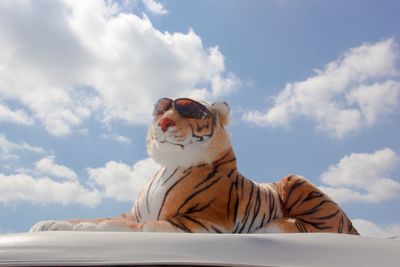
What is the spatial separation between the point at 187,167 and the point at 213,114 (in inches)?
25.7

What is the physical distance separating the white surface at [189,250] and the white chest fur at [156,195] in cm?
330

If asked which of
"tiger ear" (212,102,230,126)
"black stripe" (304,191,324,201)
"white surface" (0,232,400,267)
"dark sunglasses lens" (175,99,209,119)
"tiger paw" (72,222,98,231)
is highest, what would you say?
"tiger ear" (212,102,230,126)

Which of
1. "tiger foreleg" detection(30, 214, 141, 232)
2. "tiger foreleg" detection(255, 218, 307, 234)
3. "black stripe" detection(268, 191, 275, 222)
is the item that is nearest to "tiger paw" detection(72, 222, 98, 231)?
"tiger foreleg" detection(30, 214, 141, 232)

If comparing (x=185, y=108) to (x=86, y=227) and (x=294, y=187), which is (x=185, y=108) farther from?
(x=86, y=227)

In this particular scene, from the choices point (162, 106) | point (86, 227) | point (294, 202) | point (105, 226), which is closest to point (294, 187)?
point (294, 202)

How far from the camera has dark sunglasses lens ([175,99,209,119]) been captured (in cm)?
568

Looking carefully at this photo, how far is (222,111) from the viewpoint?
19.7ft

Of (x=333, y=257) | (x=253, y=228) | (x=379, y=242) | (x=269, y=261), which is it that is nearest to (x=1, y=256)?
(x=269, y=261)

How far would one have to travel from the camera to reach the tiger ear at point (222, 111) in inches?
236

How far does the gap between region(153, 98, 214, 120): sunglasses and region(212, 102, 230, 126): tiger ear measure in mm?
157

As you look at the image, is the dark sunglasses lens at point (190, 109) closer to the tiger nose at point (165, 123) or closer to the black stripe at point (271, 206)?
the tiger nose at point (165, 123)

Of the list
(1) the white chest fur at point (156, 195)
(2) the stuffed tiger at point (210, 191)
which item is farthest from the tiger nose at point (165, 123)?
(1) the white chest fur at point (156, 195)

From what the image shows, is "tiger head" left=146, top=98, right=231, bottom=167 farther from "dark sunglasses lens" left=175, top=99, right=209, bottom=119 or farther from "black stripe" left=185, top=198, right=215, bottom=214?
"black stripe" left=185, top=198, right=215, bottom=214

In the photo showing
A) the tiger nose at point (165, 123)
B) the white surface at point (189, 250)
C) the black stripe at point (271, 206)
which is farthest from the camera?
the black stripe at point (271, 206)
